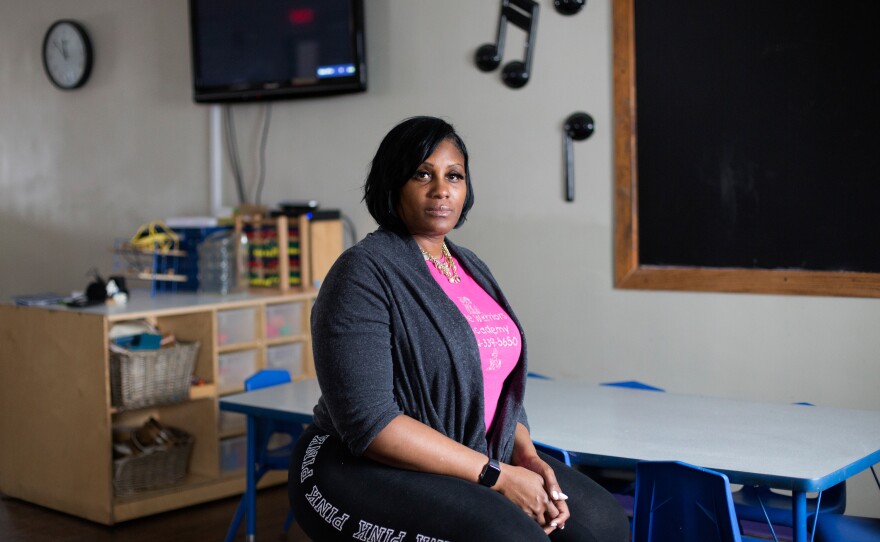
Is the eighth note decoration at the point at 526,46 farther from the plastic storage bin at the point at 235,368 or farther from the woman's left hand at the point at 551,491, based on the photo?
the woman's left hand at the point at 551,491

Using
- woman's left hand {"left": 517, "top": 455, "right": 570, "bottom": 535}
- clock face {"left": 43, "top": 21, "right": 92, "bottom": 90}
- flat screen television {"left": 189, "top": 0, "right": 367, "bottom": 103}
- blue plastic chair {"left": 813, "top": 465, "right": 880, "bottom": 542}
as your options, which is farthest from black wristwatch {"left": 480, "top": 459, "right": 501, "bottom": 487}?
clock face {"left": 43, "top": 21, "right": 92, "bottom": 90}

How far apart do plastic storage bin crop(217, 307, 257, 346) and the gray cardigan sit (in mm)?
2244

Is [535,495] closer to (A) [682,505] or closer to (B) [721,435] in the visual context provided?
(A) [682,505]

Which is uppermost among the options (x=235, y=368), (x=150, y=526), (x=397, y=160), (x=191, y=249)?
(x=397, y=160)

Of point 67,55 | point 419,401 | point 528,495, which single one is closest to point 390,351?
point 419,401

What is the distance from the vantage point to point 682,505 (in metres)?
2.12

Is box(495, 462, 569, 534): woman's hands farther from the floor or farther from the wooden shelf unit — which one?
the wooden shelf unit

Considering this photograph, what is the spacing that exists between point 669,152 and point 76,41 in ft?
11.9

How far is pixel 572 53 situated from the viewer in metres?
4.00

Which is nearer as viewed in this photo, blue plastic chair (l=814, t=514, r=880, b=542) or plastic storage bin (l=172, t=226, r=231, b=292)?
blue plastic chair (l=814, t=514, r=880, b=542)

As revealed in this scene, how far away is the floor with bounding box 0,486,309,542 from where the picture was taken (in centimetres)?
379

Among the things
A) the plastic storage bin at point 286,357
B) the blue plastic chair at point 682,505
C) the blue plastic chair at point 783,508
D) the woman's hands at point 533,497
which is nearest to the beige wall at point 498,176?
the plastic storage bin at point 286,357

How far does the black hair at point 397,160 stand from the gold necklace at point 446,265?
0.09m

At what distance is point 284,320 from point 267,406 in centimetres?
148
